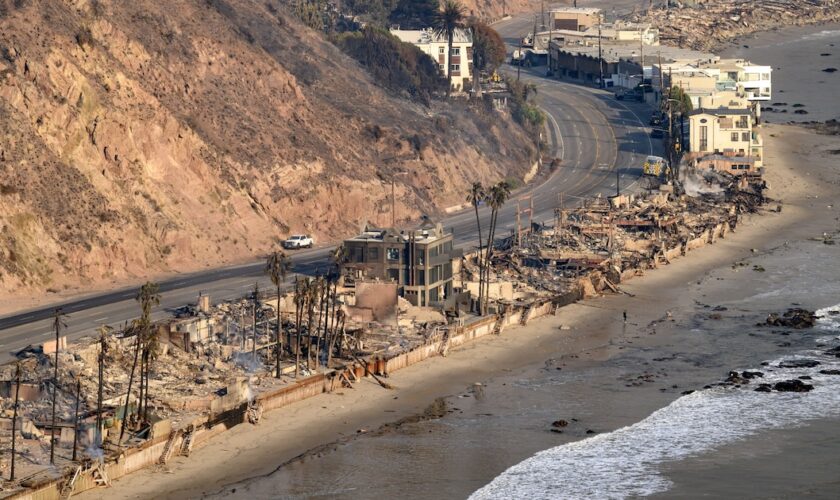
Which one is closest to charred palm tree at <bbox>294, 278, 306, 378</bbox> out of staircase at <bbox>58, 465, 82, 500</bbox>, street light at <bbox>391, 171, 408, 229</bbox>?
staircase at <bbox>58, 465, 82, 500</bbox>

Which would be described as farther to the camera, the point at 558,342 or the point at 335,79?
the point at 335,79

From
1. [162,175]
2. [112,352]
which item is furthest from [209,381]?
[162,175]

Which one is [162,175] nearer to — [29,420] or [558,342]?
[558,342]

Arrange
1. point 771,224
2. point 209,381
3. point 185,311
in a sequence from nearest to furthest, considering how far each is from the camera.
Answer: point 209,381, point 185,311, point 771,224


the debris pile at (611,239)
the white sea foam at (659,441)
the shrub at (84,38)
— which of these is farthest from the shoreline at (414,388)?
the shrub at (84,38)

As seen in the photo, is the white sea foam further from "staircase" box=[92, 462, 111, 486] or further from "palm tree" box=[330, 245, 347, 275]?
"palm tree" box=[330, 245, 347, 275]
